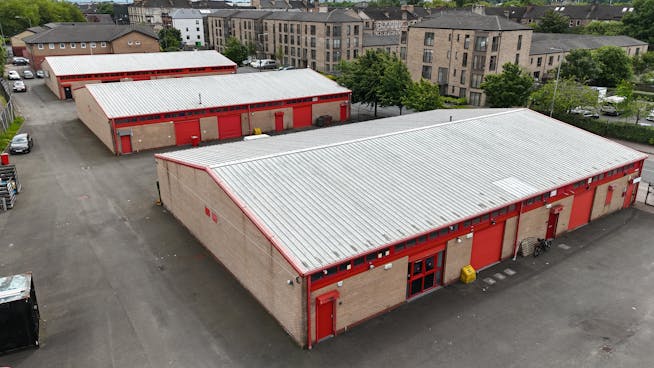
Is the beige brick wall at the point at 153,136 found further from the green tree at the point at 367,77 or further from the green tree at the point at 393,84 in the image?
the green tree at the point at 393,84

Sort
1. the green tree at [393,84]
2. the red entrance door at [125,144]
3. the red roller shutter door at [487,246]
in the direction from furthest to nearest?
the green tree at [393,84]
the red entrance door at [125,144]
the red roller shutter door at [487,246]

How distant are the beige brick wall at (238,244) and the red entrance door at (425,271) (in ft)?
18.4

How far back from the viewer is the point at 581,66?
7019cm

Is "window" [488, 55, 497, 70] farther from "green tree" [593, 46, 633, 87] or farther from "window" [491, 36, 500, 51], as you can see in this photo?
"green tree" [593, 46, 633, 87]

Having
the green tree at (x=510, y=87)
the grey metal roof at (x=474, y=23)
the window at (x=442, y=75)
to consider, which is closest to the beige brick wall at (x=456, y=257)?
the green tree at (x=510, y=87)

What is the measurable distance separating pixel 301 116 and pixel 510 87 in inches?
859

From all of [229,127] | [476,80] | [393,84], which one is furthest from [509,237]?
[476,80]

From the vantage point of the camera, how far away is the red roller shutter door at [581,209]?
27.6 metres

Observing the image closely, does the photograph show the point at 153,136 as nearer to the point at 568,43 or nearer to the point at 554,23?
the point at 568,43

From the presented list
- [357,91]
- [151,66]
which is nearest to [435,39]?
[357,91]

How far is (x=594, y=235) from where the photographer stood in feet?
90.4

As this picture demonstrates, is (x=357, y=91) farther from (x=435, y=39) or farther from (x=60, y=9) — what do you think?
(x=60, y=9)

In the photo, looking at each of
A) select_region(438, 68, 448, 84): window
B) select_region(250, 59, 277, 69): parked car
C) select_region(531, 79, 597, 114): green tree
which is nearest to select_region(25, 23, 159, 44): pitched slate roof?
select_region(250, 59, 277, 69): parked car

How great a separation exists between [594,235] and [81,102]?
48190mm
